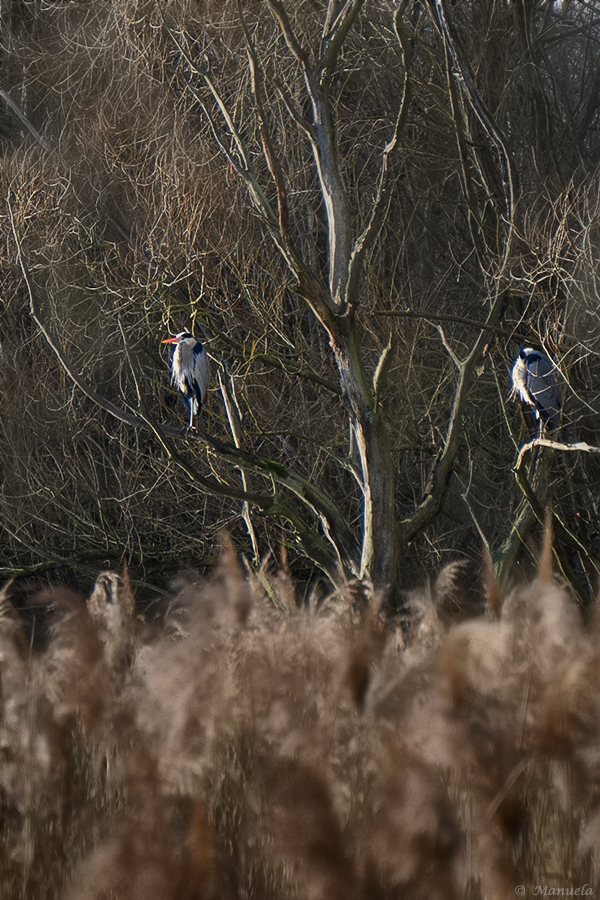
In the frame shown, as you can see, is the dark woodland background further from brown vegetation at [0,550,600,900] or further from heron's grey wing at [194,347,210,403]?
heron's grey wing at [194,347,210,403]

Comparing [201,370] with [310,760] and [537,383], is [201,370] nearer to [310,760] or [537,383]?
[537,383]

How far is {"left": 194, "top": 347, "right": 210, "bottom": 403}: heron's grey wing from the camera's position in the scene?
697 centimetres

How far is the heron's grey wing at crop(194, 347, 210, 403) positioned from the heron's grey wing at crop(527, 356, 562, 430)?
2.18 meters

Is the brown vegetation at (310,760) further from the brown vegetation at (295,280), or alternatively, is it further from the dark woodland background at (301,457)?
the brown vegetation at (295,280)

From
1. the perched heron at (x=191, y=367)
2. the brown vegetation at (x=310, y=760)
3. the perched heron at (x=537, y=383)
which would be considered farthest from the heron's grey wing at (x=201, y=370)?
the brown vegetation at (x=310, y=760)

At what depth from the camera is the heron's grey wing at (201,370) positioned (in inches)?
274

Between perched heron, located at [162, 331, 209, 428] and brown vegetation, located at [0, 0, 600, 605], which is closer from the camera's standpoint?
perched heron, located at [162, 331, 209, 428]

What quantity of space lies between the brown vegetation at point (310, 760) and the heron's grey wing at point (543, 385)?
370 centimetres

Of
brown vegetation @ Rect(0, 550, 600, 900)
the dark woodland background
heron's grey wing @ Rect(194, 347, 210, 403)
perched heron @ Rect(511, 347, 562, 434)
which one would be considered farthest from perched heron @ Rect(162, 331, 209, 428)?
brown vegetation @ Rect(0, 550, 600, 900)

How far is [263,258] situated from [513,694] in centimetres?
755

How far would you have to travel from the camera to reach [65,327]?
10.9m

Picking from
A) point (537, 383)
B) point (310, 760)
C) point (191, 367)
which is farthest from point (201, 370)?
point (310, 760)

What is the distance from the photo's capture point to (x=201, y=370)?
7.02 meters

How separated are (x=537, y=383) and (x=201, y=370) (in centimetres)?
226
